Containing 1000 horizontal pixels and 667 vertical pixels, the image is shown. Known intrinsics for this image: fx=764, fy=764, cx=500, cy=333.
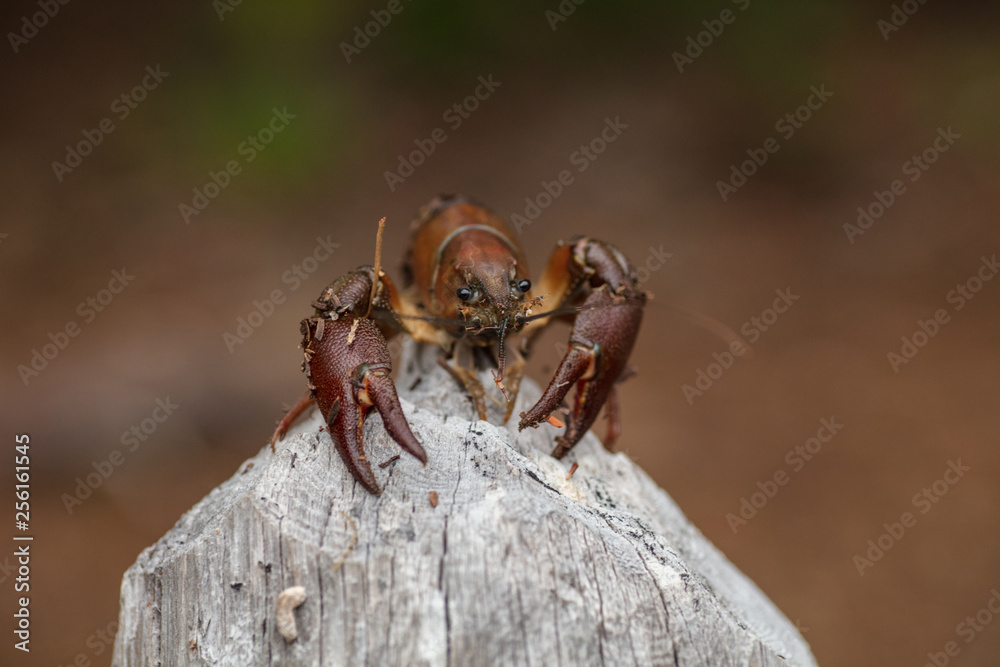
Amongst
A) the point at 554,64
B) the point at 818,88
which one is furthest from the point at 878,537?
the point at 554,64

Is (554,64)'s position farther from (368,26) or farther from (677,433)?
(677,433)
